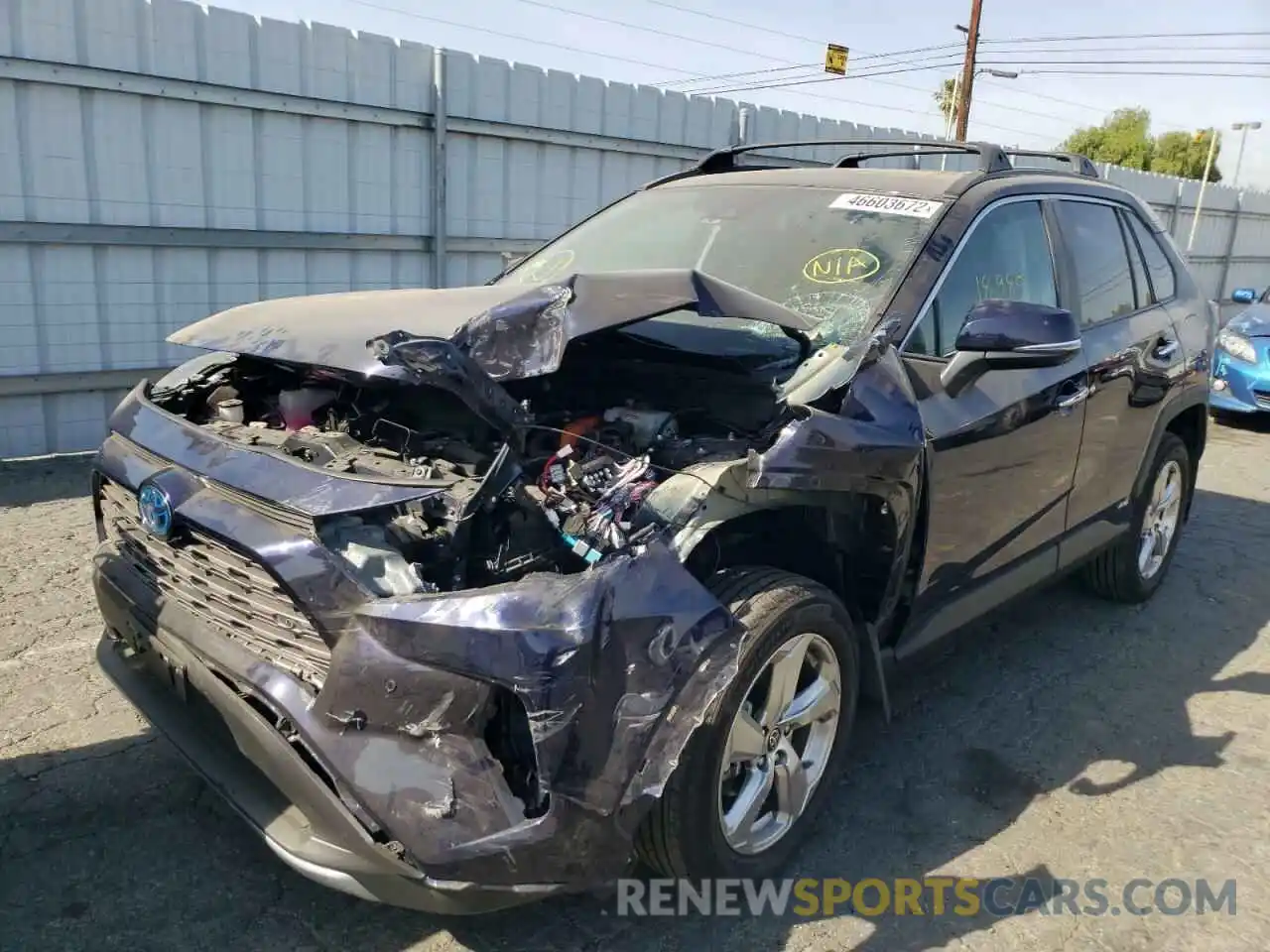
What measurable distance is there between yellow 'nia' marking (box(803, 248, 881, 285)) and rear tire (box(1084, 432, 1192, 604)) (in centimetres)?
212

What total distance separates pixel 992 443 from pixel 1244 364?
26.1 ft

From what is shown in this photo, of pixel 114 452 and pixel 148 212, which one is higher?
pixel 148 212

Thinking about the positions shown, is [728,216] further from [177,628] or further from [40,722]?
[40,722]

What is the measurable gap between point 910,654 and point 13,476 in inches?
214

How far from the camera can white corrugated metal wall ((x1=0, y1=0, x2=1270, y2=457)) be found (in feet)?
19.6

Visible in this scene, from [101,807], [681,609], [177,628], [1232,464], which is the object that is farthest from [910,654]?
[1232,464]

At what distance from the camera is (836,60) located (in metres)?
22.8

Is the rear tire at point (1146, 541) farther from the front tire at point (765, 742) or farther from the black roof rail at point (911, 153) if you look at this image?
the front tire at point (765, 742)

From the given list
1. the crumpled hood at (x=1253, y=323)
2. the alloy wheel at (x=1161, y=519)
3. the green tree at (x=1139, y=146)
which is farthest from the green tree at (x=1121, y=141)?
the alloy wheel at (x=1161, y=519)

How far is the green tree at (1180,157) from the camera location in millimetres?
52500

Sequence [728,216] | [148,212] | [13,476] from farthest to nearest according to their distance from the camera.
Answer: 1. [148,212]
2. [13,476]
3. [728,216]

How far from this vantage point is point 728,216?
376 cm

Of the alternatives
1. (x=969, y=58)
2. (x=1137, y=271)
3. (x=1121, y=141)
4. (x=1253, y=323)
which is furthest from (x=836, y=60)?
(x=1121, y=141)

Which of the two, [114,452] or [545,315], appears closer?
[545,315]
